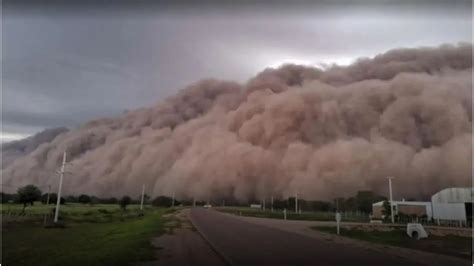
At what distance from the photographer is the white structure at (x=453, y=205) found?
39.7 meters

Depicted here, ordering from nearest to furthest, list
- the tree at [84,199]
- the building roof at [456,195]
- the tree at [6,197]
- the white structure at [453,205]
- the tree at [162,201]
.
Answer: the white structure at [453,205] → the building roof at [456,195] → the tree at [6,197] → the tree at [84,199] → the tree at [162,201]

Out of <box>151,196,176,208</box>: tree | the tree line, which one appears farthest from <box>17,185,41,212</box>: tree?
<box>151,196,176,208</box>: tree

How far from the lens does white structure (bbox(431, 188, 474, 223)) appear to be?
39716 millimetres

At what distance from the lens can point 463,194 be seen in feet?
134

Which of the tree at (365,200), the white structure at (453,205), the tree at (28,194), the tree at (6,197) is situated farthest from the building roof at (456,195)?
the tree at (6,197)

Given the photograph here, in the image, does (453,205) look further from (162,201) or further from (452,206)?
(162,201)

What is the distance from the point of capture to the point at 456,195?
41906mm

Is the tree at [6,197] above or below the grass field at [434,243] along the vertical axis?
above

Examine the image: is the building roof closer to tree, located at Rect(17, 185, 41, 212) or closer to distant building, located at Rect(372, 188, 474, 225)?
distant building, located at Rect(372, 188, 474, 225)

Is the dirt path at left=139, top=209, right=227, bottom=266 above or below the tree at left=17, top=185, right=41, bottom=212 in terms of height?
below

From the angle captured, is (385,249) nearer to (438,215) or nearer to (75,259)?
(75,259)

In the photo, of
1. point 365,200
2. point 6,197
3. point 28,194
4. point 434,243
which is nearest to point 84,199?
point 6,197

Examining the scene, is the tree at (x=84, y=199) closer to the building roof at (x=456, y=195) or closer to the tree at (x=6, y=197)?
the tree at (x=6, y=197)

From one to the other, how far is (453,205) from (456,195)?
1178 mm
